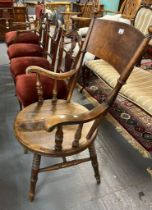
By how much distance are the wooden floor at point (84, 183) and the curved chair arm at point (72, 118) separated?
66 centimetres

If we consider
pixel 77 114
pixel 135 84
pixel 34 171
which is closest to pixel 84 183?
pixel 34 171

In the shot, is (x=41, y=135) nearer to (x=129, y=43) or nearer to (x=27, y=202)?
(x=27, y=202)

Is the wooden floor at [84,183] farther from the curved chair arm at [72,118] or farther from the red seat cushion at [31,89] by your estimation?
the curved chair arm at [72,118]

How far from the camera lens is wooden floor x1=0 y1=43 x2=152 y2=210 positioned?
55.0 inches

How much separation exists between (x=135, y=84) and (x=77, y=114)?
0.99 meters

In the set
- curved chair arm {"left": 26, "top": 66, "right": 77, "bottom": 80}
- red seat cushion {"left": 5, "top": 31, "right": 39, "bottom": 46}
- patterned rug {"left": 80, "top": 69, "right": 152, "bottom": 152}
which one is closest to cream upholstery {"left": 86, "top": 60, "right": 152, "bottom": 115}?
patterned rug {"left": 80, "top": 69, "right": 152, "bottom": 152}

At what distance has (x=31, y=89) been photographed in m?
1.68

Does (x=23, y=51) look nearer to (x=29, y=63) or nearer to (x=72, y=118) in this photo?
(x=29, y=63)

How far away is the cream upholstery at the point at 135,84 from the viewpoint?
1.66m

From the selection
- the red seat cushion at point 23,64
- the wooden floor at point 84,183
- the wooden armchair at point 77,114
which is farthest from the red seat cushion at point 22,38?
the wooden armchair at point 77,114

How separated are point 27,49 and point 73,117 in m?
1.85

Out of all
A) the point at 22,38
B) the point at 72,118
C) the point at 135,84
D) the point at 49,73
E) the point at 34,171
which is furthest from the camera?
the point at 22,38

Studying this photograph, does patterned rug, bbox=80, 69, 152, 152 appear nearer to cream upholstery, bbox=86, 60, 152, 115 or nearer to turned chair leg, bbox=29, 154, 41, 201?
cream upholstery, bbox=86, 60, 152, 115

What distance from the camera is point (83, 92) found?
2729 millimetres
